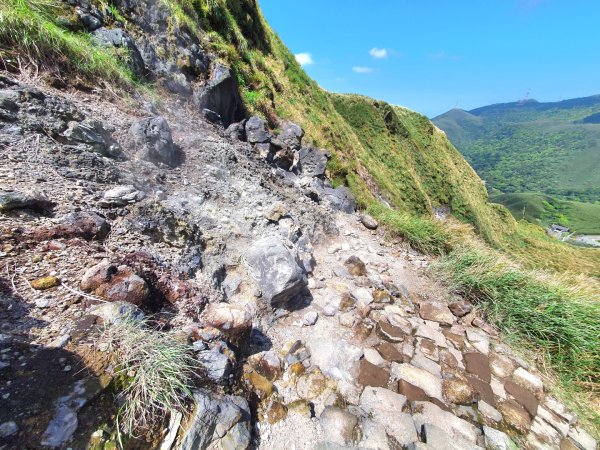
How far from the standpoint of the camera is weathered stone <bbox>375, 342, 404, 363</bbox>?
367cm

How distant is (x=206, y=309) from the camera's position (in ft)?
11.2

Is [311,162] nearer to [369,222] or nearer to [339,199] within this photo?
[339,199]

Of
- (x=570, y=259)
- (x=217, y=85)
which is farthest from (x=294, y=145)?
(x=570, y=259)

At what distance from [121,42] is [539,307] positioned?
32.3 ft

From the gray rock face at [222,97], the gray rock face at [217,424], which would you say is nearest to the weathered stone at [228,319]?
the gray rock face at [217,424]

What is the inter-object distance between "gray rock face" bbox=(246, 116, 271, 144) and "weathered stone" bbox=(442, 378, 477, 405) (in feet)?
22.6

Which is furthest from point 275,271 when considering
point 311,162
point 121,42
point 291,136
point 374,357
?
point 291,136

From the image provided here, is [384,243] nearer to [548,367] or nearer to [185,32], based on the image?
[548,367]

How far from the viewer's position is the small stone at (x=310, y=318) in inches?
157

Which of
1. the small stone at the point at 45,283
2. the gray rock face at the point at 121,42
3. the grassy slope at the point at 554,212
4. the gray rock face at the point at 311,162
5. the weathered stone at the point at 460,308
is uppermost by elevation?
the gray rock face at the point at 121,42

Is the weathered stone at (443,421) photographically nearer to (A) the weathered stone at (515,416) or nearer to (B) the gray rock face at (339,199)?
(A) the weathered stone at (515,416)

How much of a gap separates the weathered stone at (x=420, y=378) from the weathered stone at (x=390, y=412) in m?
0.33

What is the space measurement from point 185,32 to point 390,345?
949 centimetres

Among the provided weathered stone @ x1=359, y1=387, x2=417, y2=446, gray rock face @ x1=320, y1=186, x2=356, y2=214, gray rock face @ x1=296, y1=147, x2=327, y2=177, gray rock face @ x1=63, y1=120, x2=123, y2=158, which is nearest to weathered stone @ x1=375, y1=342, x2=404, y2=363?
weathered stone @ x1=359, y1=387, x2=417, y2=446
